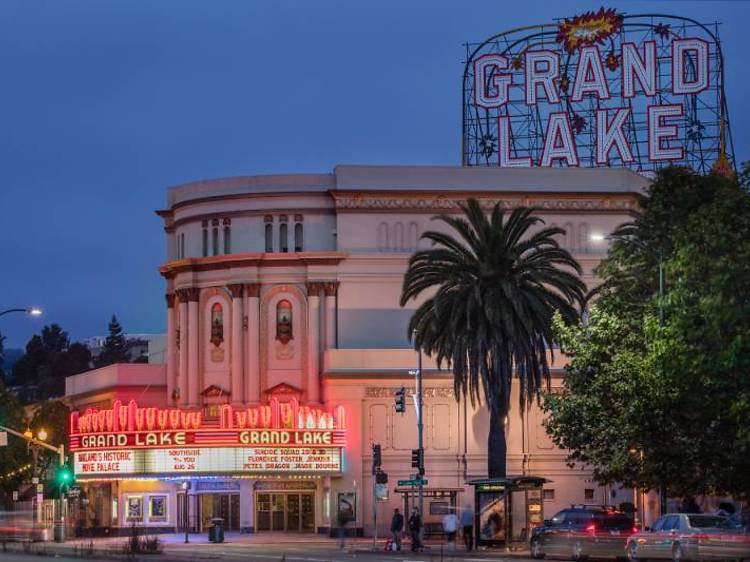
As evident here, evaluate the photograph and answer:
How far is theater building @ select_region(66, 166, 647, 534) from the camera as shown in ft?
282

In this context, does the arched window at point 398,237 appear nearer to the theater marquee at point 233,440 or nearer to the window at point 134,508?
the theater marquee at point 233,440

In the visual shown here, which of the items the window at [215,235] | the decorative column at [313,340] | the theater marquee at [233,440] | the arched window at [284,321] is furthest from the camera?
the window at [215,235]

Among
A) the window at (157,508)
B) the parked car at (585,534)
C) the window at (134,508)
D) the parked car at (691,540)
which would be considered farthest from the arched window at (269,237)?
the parked car at (691,540)

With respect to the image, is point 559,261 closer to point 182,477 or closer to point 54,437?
point 182,477

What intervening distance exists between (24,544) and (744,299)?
3460cm

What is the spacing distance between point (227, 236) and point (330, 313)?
8259 millimetres

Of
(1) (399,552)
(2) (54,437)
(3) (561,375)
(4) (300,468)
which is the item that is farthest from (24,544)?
(2) (54,437)

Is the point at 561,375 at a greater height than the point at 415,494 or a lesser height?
greater

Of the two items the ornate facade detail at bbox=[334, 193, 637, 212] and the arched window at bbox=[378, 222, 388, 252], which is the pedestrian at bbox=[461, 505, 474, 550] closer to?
the arched window at bbox=[378, 222, 388, 252]

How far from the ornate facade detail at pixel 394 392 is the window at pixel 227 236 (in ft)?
42.8

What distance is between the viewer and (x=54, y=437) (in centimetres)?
12444

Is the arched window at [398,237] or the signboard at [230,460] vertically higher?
the arched window at [398,237]

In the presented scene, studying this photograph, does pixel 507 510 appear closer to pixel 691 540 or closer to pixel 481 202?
pixel 691 540

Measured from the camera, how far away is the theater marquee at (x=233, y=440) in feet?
278
